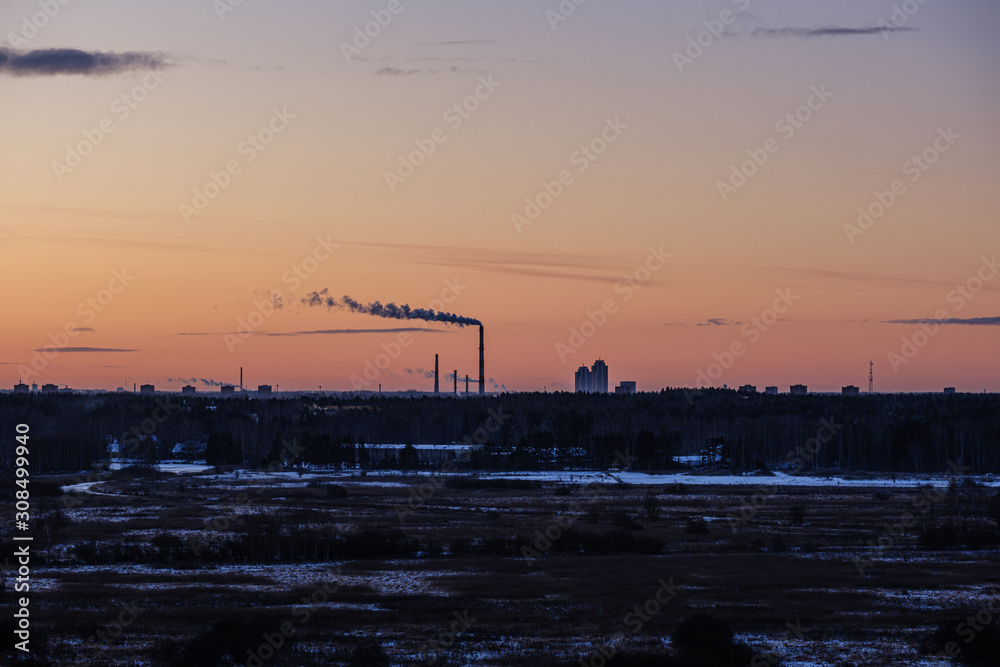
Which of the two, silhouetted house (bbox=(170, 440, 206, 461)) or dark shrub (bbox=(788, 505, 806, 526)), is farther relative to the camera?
silhouetted house (bbox=(170, 440, 206, 461))

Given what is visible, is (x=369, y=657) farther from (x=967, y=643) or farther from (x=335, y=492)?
(x=335, y=492)

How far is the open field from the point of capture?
2888 cm

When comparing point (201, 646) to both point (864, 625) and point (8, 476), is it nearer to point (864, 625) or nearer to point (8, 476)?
point (864, 625)

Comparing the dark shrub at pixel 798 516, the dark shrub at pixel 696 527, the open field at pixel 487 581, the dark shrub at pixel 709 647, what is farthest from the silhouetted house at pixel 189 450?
the dark shrub at pixel 709 647

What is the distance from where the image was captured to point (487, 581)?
40594 mm

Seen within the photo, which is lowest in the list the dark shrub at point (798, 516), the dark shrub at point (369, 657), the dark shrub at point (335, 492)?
the dark shrub at point (335, 492)

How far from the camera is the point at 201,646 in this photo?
27531mm

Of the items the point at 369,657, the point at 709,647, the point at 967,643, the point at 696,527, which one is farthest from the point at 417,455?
the point at 967,643

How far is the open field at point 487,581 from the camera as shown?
1137 inches

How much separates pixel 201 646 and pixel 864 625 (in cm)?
1967

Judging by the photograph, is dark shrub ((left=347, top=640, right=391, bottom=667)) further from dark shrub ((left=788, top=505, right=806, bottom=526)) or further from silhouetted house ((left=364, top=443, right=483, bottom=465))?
silhouetted house ((left=364, top=443, right=483, bottom=465))

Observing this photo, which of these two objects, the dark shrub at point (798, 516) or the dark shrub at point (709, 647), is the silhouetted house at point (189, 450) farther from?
the dark shrub at point (709, 647)

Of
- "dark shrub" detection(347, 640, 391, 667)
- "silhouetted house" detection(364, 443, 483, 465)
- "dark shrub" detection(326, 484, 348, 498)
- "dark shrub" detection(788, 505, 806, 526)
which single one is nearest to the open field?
"dark shrub" detection(347, 640, 391, 667)

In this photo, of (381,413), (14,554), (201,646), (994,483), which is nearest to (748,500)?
→ (994,483)
